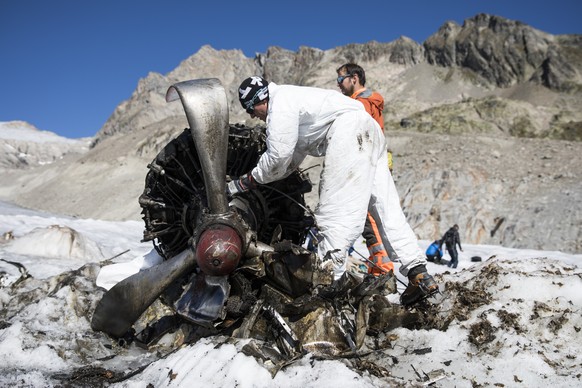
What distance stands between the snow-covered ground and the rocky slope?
63.5ft

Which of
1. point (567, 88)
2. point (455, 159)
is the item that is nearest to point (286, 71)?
point (567, 88)

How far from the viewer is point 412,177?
2986 centimetres

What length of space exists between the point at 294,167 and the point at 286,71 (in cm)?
10920

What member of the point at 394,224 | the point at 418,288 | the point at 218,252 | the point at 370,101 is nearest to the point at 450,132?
the point at 370,101

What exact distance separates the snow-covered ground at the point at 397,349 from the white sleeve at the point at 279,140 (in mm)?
1446

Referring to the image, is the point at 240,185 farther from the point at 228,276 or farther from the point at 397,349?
the point at 397,349

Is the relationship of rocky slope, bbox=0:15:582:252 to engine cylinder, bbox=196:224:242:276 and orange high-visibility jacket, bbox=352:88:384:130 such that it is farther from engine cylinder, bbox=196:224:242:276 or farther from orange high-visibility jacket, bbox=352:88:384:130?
engine cylinder, bbox=196:224:242:276

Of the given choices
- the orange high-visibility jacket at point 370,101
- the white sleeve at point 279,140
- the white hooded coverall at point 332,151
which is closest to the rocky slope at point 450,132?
the orange high-visibility jacket at point 370,101

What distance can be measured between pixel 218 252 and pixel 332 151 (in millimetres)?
1291

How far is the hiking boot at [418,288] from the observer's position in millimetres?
4070

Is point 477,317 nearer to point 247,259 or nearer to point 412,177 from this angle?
point 247,259

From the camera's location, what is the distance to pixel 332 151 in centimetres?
408

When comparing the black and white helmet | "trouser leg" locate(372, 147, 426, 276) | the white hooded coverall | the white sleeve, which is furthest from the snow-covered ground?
the black and white helmet

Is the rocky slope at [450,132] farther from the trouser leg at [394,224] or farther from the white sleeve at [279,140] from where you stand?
the white sleeve at [279,140]
